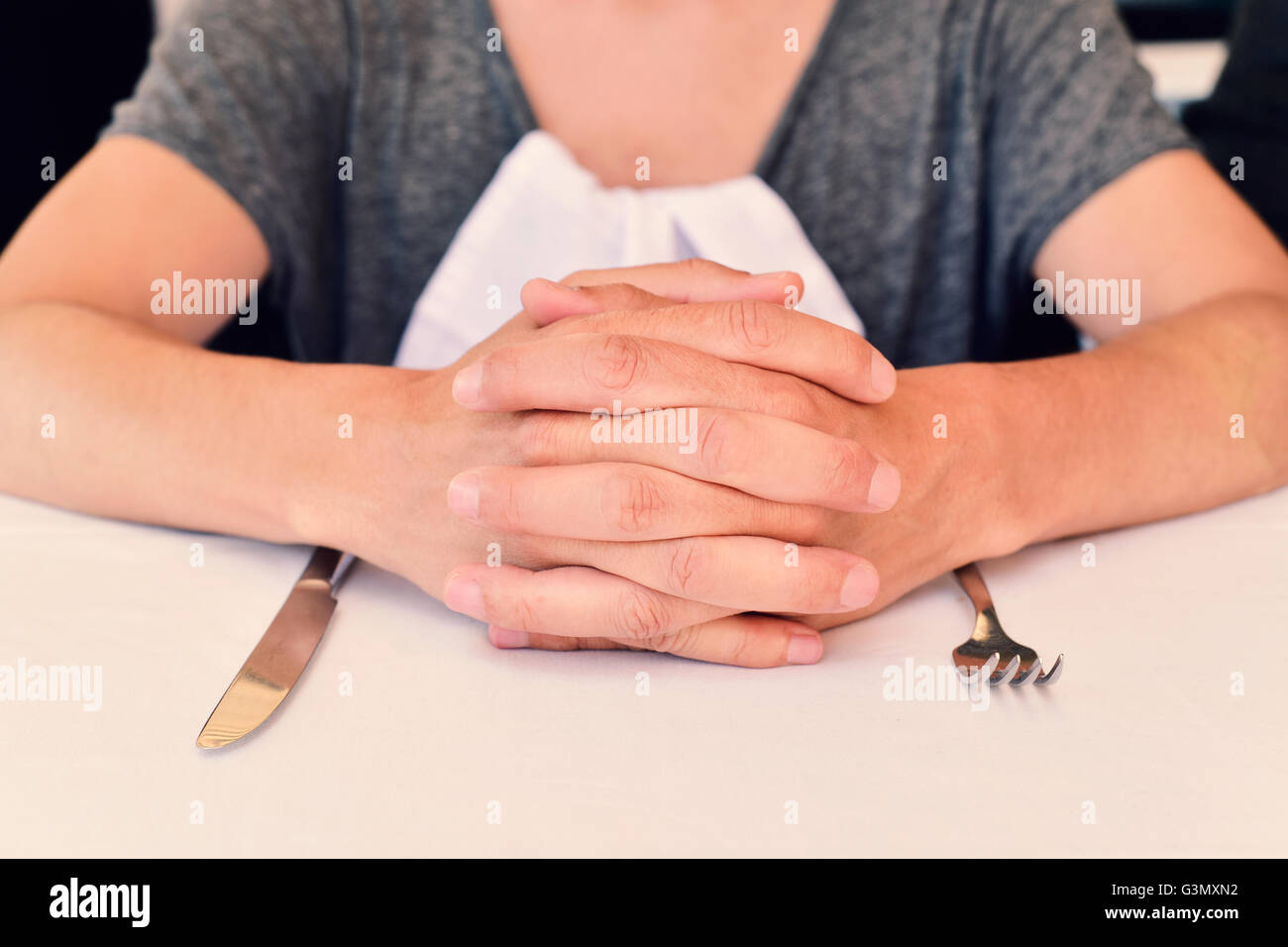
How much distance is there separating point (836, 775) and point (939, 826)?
4cm

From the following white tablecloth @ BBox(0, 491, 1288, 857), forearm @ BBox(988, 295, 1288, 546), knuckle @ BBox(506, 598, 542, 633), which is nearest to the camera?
white tablecloth @ BBox(0, 491, 1288, 857)

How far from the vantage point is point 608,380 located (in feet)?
1.63

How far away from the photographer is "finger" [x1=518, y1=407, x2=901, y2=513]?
49cm

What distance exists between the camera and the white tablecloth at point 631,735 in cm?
36

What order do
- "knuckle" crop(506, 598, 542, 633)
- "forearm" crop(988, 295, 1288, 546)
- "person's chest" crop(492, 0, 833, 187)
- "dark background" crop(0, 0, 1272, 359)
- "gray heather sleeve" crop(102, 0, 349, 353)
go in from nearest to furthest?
"knuckle" crop(506, 598, 542, 633), "forearm" crop(988, 295, 1288, 546), "gray heather sleeve" crop(102, 0, 349, 353), "person's chest" crop(492, 0, 833, 187), "dark background" crop(0, 0, 1272, 359)

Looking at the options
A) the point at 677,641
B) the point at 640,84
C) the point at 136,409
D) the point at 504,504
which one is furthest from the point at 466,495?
the point at 640,84

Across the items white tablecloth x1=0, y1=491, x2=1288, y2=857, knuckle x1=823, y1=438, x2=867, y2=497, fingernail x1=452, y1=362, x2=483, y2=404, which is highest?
fingernail x1=452, y1=362, x2=483, y2=404

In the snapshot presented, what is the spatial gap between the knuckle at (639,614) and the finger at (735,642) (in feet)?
0.03

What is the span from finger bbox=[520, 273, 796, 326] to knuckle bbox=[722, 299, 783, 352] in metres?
0.05

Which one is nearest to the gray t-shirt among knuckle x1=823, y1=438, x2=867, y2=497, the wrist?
the wrist

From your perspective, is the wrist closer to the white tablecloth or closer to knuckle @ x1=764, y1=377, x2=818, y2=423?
the white tablecloth

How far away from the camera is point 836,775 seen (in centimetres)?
39
